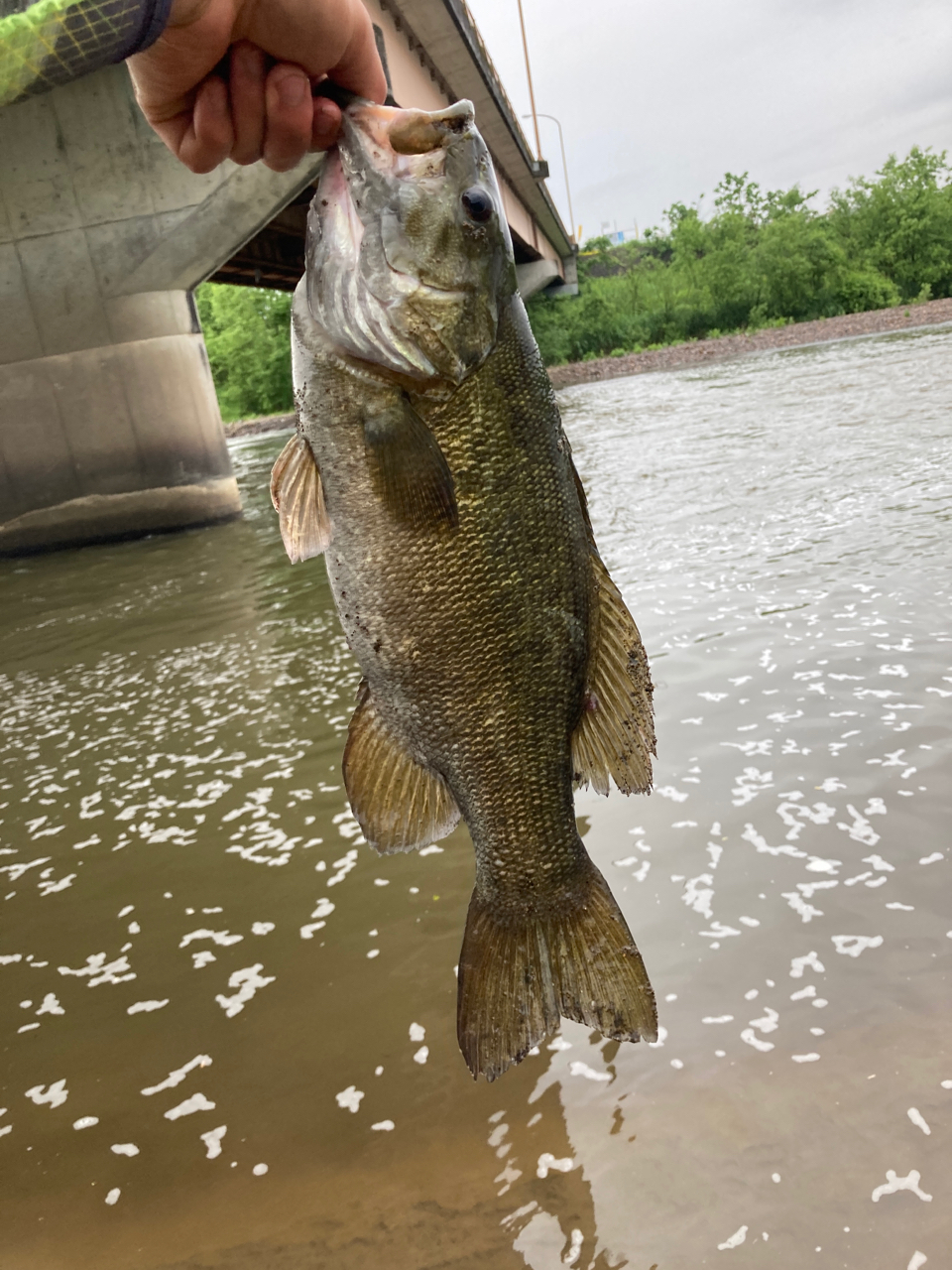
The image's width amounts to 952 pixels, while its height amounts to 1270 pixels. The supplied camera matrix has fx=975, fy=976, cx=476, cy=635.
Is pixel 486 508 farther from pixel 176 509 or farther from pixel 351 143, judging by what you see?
pixel 176 509

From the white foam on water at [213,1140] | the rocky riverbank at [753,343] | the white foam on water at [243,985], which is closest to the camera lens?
the white foam on water at [213,1140]

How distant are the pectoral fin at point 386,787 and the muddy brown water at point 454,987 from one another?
2.71 ft

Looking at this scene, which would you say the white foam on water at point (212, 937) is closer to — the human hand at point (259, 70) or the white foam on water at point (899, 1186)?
the white foam on water at point (899, 1186)

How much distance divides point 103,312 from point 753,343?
34.7 m

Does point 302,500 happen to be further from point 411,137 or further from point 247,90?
point 247,90

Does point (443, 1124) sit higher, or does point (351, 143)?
point (351, 143)

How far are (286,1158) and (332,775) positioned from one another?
2258mm

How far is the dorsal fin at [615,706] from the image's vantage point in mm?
2303

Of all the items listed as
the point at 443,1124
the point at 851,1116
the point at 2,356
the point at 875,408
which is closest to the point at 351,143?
the point at 443,1124

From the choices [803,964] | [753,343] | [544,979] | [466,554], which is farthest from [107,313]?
[753,343]

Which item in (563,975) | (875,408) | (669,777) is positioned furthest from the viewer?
(875,408)

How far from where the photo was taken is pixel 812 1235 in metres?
2.14

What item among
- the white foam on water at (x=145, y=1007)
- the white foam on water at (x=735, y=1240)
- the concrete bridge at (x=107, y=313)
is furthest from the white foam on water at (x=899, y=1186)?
the concrete bridge at (x=107, y=313)

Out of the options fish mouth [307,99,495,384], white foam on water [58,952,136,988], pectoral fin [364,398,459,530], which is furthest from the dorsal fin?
white foam on water [58,952,136,988]
